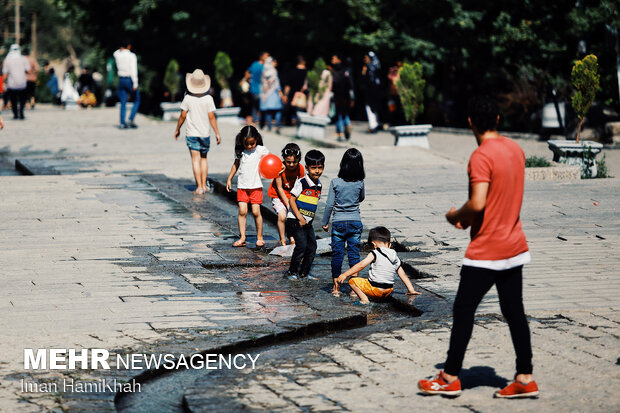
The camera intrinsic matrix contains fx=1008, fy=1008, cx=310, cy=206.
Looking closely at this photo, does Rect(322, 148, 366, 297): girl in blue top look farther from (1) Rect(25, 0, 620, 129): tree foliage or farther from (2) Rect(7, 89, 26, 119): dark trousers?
(2) Rect(7, 89, 26, 119): dark trousers

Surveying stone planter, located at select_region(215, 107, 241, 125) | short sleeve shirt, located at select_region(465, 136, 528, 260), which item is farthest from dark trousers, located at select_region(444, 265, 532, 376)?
stone planter, located at select_region(215, 107, 241, 125)

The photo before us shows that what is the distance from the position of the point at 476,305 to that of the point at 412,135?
15049 mm

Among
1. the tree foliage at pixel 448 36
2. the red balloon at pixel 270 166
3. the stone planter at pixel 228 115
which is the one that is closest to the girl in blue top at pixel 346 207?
the red balloon at pixel 270 166

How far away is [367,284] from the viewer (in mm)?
8305

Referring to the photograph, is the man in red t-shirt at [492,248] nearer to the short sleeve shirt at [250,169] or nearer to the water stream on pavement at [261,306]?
the water stream on pavement at [261,306]

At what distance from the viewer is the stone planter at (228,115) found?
26.8m

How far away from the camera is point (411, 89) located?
804 inches

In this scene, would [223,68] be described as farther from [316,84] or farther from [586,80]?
[586,80]

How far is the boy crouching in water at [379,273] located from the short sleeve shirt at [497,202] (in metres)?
2.65

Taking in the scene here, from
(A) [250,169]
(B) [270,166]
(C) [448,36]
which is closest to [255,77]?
(C) [448,36]

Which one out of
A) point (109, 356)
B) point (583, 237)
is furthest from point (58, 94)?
point (109, 356)

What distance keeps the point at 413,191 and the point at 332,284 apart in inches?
202

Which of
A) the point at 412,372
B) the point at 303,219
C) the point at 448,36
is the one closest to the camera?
Result: the point at 412,372

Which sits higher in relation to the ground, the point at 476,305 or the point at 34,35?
the point at 34,35
